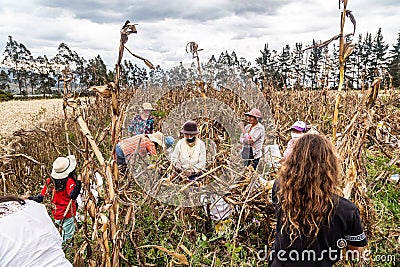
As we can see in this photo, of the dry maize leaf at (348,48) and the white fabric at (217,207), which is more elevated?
the dry maize leaf at (348,48)

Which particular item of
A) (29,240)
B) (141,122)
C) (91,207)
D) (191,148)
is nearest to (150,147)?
(191,148)

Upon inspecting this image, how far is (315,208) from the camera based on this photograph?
1419mm

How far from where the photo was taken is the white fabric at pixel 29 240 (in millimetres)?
1272

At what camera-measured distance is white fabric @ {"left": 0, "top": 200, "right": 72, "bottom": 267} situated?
4.17 ft

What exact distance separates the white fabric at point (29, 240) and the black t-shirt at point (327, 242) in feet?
3.24

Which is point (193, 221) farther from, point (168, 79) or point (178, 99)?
point (178, 99)

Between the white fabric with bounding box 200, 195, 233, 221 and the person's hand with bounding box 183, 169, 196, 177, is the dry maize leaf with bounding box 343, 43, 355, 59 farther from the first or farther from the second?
the person's hand with bounding box 183, 169, 196, 177

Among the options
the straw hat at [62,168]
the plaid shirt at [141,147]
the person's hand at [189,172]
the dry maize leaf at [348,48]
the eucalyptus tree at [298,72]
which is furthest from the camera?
the eucalyptus tree at [298,72]

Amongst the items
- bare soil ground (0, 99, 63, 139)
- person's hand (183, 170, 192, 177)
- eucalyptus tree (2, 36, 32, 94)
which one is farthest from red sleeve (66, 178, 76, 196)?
eucalyptus tree (2, 36, 32, 94)

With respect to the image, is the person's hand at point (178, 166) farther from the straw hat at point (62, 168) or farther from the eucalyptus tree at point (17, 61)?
the eucalyptus tree at point (17, 61)

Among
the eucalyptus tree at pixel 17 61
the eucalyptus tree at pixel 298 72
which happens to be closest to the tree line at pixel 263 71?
the eucalyptus tree at pixel 298 72

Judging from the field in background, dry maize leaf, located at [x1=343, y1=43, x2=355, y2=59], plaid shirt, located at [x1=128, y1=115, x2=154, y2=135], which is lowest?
the field in background

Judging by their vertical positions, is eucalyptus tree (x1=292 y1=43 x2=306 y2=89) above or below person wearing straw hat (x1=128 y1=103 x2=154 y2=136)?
above

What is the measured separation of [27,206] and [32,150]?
13.7ft
